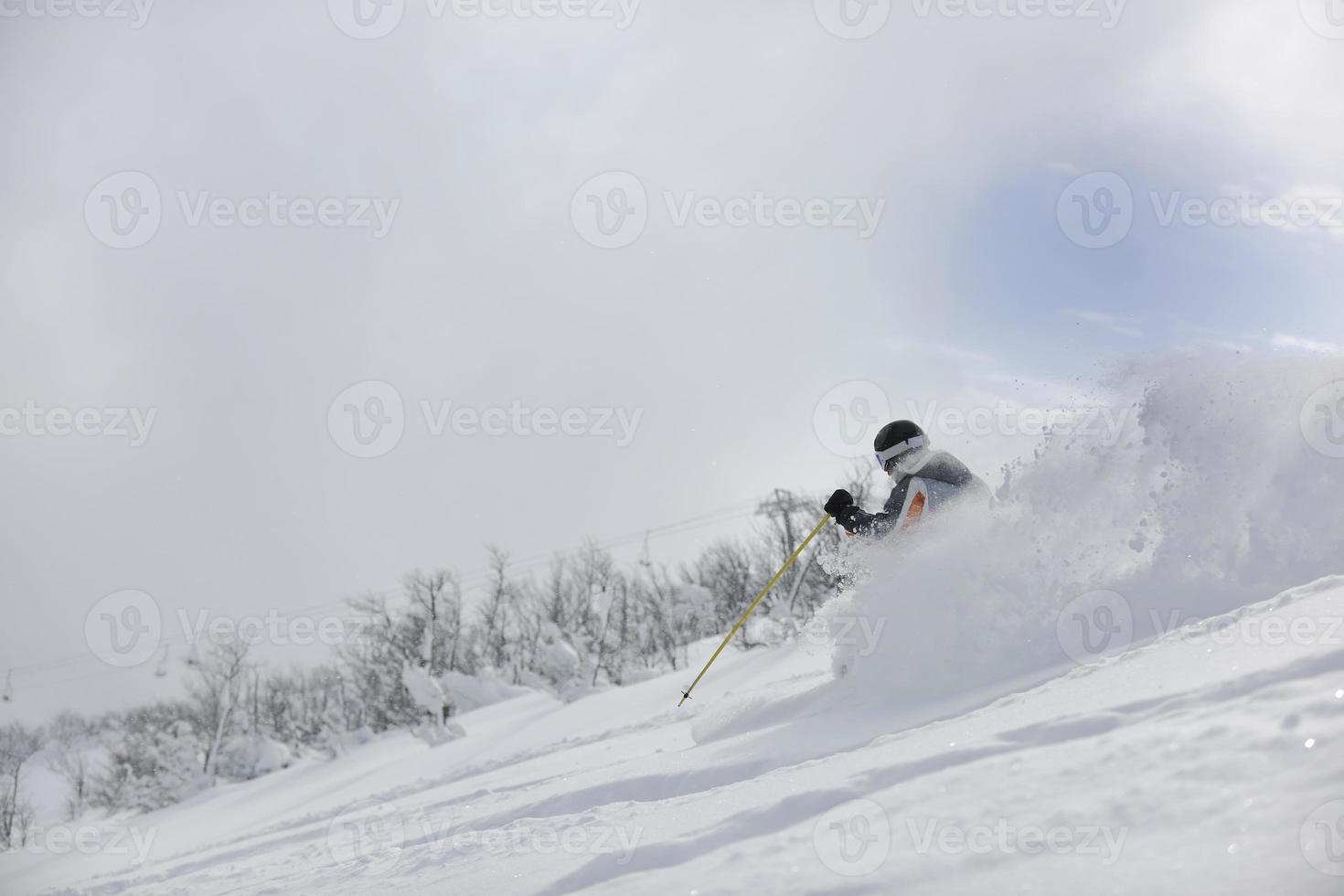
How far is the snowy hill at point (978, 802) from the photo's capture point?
2312 millimetres

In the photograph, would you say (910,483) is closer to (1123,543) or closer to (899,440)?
(899,440)

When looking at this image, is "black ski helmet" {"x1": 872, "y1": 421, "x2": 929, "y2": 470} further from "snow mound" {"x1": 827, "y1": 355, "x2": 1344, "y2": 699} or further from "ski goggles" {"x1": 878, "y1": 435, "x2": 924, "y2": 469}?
"snow mound" {"x1": 827, "y1": 355, "x2": 1344, "y2": 699}

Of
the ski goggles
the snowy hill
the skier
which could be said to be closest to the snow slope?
the snowy hill

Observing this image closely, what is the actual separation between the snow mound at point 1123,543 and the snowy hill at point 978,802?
Answer: 24.2 inches

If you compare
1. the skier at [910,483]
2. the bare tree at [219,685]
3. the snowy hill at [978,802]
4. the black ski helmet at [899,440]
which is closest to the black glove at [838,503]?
the skier at [910,483]

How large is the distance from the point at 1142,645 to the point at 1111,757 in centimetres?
189

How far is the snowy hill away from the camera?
231 cm

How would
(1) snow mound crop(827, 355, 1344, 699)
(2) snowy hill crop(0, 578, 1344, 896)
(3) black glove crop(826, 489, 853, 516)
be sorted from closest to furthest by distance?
(2) snowy hill crop(0, 578, 1344, 896)
(1) snow mound crop(827, 355, 1344, 699)
(3) black glove crop(826, 489, 853, 516)

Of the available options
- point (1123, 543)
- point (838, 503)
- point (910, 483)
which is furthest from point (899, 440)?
point (1123, 543)

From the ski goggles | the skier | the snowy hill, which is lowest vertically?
the snowy hill

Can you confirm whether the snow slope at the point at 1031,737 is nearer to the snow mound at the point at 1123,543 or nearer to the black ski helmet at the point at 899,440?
the snow mound at the point at 1123,543

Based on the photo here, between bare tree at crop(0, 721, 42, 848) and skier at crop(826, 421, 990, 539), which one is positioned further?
bare tree at crop(0, 721, 42, 848)

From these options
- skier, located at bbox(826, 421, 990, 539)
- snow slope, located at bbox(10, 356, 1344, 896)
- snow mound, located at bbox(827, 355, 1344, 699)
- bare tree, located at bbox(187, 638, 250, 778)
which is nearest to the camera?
snow slope, located at bbox(10, 356, 1344, 896)

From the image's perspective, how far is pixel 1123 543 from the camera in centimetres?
587
